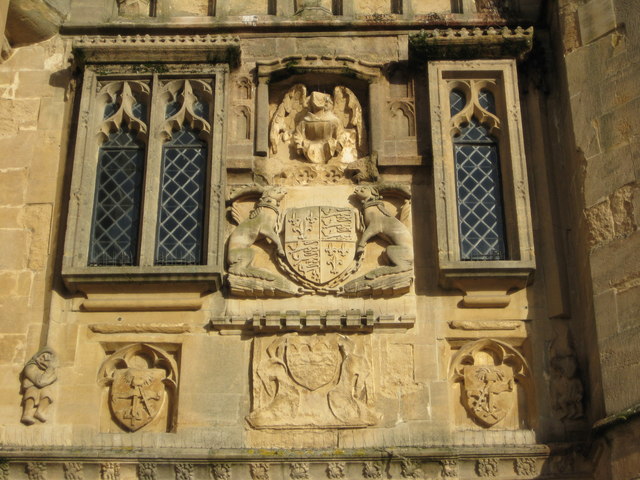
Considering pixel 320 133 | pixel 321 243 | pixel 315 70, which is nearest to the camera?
pixel 321 243

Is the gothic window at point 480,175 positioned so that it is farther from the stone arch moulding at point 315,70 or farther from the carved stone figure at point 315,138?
the carved stone figure at point 315,138

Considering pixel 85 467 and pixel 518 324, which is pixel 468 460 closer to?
pixel 518 324

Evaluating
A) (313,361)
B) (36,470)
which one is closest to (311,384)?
(313,361)

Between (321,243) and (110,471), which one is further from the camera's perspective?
(321,243)

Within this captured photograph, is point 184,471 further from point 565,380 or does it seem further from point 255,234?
point 565,380

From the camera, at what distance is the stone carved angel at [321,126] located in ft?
37.8

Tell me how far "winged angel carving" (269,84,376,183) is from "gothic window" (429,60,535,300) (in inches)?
31.3

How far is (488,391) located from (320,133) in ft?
9.92

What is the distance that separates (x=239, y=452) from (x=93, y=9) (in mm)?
5145

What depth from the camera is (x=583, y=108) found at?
10695 millimetres

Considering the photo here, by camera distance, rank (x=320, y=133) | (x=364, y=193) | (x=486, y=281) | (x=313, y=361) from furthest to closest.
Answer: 1. (x=320, y=133)
2. (x=364, y=193)
3. (x=486, y=281)
4. (x=313, y=361)

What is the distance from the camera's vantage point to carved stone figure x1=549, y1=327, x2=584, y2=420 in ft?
33.2

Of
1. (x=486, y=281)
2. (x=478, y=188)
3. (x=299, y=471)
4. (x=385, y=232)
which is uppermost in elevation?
(x=478, y=188)

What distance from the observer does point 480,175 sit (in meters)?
11.3
